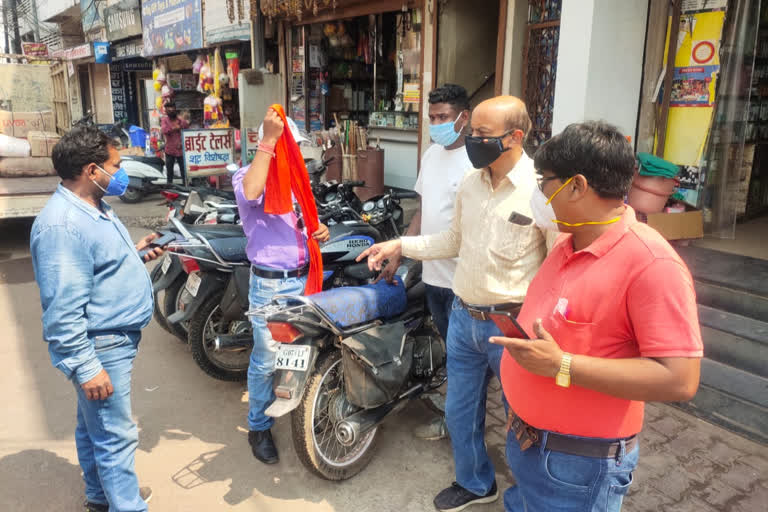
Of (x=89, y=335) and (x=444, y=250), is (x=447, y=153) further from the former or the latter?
(x=89, y=335)

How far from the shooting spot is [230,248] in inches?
151

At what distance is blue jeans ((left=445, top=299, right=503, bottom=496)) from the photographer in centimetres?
248

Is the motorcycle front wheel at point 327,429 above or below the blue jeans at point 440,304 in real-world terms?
below

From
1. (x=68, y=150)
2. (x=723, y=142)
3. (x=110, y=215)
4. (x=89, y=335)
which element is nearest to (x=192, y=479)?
(x=89, y=335)

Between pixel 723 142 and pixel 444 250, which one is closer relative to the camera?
pixel 444 250

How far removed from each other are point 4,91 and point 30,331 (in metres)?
13.4

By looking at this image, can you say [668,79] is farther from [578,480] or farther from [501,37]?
[578,480]

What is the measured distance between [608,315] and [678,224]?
13.1 feet

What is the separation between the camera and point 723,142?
4.89 meters

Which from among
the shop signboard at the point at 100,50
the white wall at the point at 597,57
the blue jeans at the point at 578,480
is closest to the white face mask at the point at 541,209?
the blue jeans at the point at 578,480

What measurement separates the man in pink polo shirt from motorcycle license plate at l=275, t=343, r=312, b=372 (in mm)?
1262

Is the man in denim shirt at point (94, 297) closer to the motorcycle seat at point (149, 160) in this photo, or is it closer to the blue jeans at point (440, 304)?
the blue jeans at point (440, 304)

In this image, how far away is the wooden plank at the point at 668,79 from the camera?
15.6 feet

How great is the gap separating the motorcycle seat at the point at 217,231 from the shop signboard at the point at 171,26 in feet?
26.8
